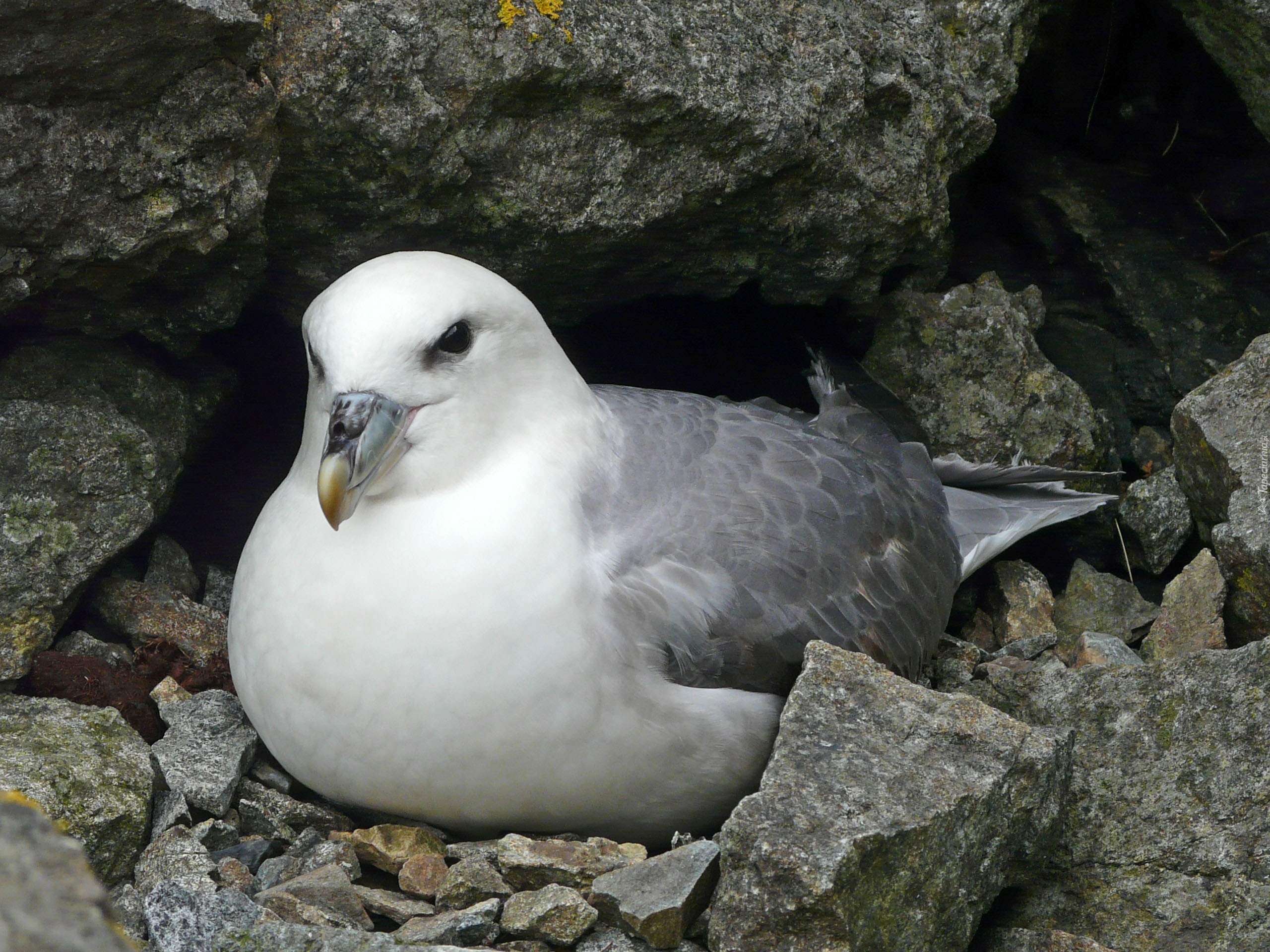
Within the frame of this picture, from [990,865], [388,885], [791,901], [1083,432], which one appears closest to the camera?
[791,901]

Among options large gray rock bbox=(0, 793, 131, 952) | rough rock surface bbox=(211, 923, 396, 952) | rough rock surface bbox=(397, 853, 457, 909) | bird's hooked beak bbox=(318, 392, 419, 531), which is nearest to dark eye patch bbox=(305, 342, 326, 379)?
bird's hooked beak bbox=(318, 392, 419, 531)

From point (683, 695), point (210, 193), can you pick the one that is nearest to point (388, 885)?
point (683, 695)

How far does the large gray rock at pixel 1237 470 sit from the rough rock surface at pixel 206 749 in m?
2.52

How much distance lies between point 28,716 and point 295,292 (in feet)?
4.36

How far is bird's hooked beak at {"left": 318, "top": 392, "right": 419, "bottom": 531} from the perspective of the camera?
8.59ft

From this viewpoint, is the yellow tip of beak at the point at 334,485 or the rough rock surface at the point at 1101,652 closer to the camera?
the yellow tip of beak at the point at 334,485

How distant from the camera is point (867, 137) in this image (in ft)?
12.6

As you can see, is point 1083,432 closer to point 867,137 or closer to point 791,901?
point 867,137

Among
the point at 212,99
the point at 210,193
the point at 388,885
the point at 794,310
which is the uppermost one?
the point at 212,99

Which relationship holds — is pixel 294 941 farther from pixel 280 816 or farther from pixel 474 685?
pixel 280 816

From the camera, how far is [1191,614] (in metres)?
3.62

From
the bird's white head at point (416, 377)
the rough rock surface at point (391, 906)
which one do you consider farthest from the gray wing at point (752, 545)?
the rough rock surface at point (391, 906)

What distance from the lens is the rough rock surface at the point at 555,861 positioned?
2.62 metres

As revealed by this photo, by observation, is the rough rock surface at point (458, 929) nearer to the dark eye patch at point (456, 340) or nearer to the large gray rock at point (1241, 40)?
the dark eye patch at point (456, 340)
